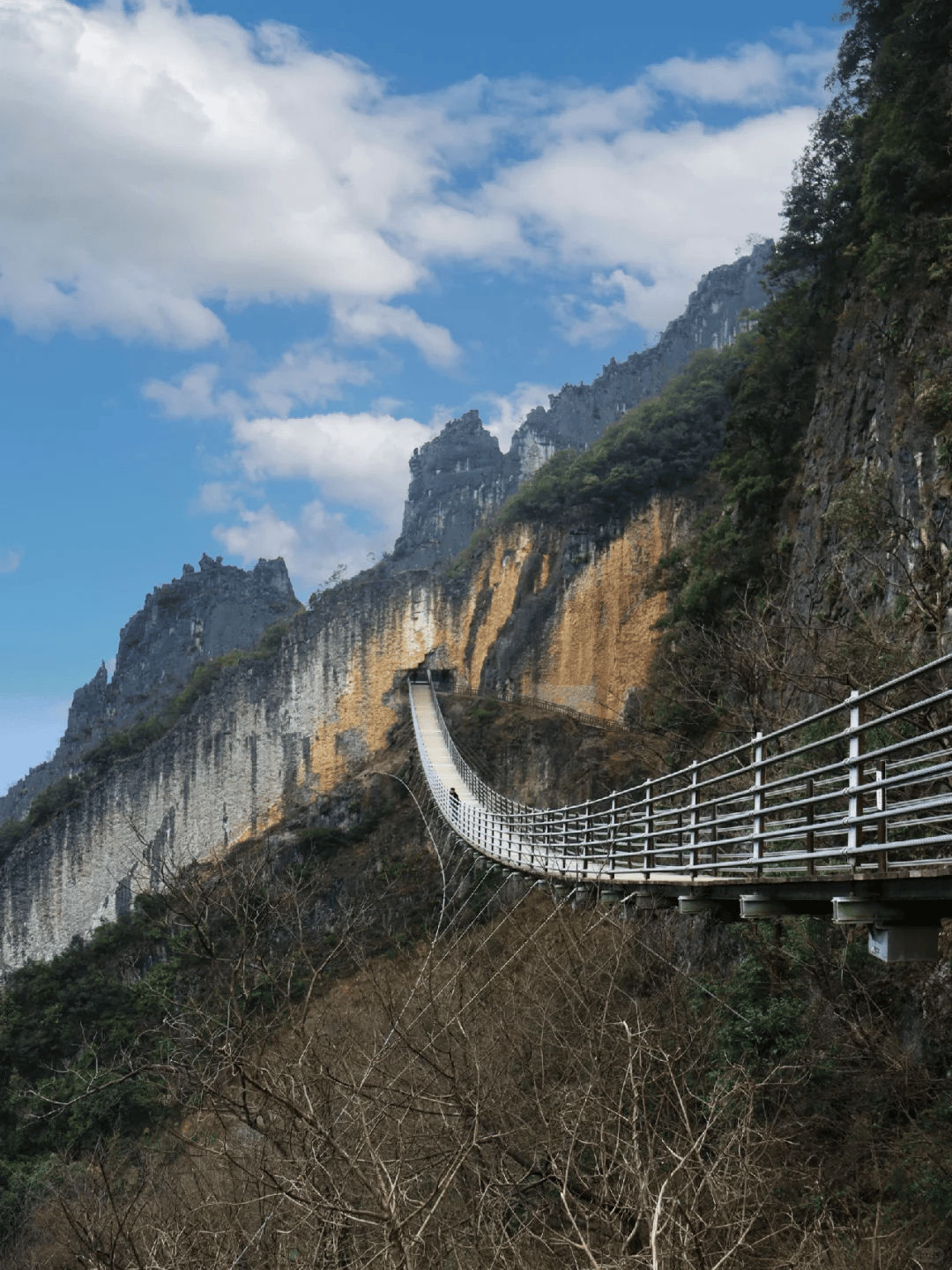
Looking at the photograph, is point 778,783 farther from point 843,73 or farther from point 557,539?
point 557,539

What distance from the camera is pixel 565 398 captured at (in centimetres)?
5844

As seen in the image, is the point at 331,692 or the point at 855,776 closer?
the point at 855,776

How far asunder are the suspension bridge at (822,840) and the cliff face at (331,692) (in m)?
12.5

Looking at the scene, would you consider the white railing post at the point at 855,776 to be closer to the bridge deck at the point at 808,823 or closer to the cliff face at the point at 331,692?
the bridge deck at the point at 808,823

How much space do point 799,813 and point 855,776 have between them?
24.7ft

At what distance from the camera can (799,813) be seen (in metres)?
11.5

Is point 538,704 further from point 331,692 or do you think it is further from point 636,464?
point 331,692

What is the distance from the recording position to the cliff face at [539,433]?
52125mm

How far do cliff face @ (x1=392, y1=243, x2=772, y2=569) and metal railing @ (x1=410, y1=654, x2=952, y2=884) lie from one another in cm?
3879

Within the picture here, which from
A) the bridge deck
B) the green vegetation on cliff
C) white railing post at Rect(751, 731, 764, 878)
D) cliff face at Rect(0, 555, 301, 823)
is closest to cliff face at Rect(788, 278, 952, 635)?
the bridge deck

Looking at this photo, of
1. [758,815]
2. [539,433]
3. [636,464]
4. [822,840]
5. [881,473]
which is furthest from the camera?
[539,433]

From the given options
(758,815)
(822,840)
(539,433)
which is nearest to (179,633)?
(539,433)

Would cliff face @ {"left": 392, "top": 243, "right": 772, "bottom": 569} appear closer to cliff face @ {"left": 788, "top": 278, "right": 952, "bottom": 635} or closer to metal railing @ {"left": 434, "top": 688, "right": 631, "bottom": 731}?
metal railing @ {"left": 434, "top": 688, "right": 631, "bottom": 731}

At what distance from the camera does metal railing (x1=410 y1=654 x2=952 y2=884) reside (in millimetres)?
4211
